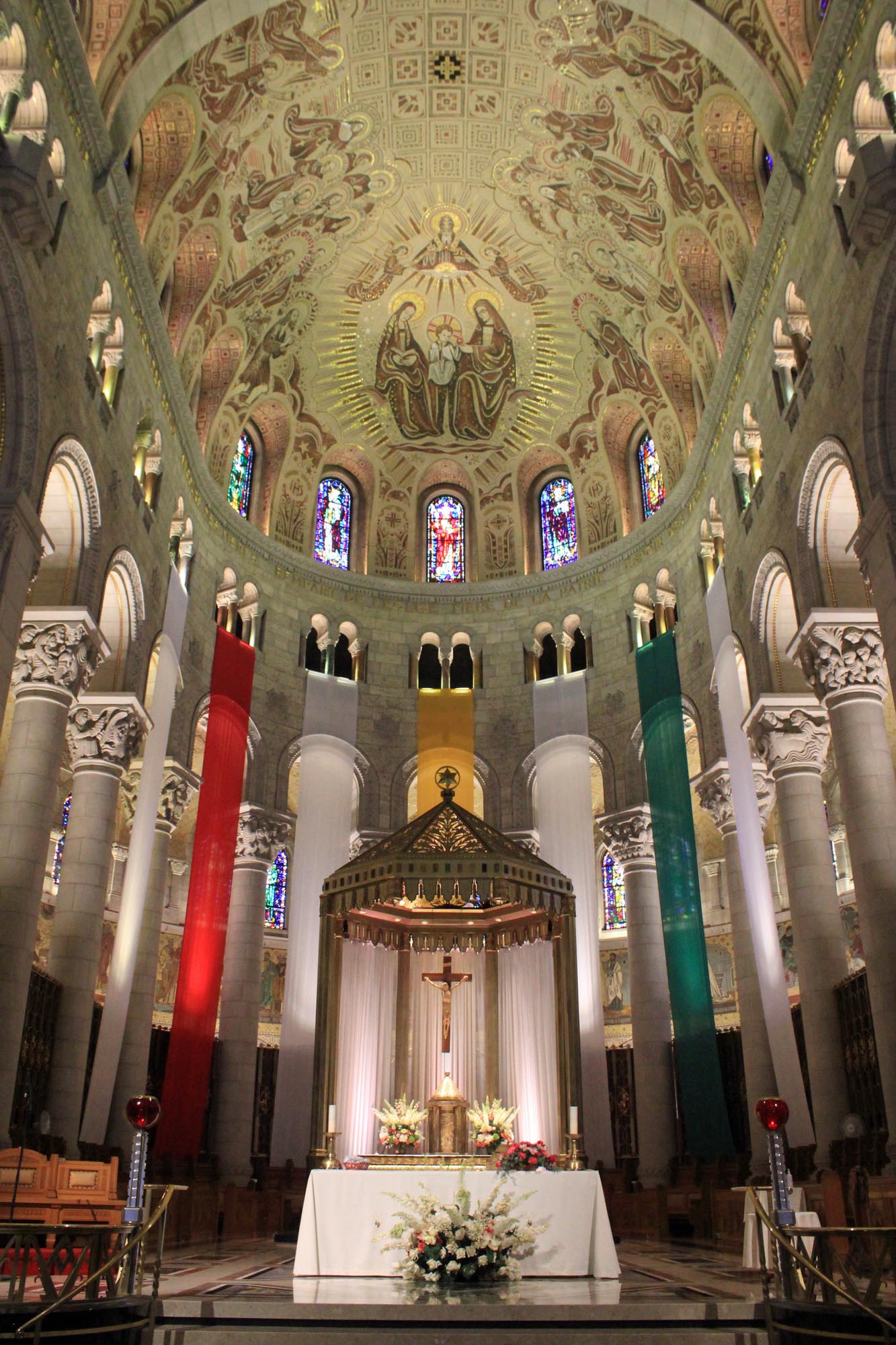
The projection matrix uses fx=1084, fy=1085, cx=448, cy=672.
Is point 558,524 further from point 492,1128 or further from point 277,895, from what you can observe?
point 492,1128

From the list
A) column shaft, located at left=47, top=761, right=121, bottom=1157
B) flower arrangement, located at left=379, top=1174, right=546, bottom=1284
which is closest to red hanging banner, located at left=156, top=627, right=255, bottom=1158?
column shaft, located at left=47, top=761, right=121, bottom=1157

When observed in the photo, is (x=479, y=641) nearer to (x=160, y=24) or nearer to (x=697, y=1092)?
(x=697, y=1092)

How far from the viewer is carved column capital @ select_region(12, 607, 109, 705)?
1444cm

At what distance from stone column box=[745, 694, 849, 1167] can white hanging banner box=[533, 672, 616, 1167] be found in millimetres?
3679

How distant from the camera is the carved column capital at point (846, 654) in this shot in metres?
14.5

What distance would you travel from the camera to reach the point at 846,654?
14.5m

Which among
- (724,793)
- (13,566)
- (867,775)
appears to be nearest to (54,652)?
(13,566)

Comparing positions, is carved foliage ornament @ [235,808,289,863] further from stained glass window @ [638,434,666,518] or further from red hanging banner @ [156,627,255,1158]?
stained glass window @ [638,434,666,518]

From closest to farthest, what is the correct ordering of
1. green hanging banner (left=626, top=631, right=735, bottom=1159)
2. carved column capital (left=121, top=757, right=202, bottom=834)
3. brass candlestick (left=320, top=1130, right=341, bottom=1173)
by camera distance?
brass candlestick (left=320, top=1130, right=341, bottom=1173) → green hanging banner (left=626, top=631, right=735, bottom=1159) → carved column capital (left=121, top=757, right=202, bottom=834)

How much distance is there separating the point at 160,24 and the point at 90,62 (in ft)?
6.63

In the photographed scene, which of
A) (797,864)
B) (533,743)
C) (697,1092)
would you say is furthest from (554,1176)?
(533,743)

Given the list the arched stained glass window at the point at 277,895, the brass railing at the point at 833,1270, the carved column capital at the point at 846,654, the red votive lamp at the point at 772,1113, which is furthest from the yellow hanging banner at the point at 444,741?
the brass railing at the point at 833,1270

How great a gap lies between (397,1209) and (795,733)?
33.8ft

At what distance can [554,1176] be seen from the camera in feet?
31.1
